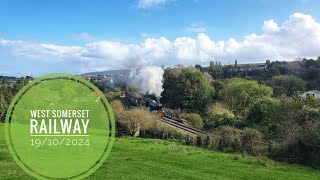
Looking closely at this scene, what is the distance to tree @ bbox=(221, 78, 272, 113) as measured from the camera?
4209 cm

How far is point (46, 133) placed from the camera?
70.2 feet

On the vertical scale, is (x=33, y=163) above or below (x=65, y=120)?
below

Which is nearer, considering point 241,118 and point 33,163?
point 33,163

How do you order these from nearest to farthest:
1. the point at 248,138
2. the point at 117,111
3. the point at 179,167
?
the point at 179,167, the point at 248,138, the point at 117,111

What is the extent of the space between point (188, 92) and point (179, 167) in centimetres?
2987

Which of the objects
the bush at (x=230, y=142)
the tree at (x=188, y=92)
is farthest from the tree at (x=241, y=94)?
the bush at (x=230, y=142)

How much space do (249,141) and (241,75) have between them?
230 ft

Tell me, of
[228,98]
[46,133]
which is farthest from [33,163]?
[228,98]

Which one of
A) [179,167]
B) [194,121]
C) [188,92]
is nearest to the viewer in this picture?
[179,167]

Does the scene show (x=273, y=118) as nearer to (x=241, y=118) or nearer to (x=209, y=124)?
(x=241, y=118)

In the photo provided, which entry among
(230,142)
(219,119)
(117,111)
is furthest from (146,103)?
(230,142)

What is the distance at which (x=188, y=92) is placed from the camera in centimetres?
4434

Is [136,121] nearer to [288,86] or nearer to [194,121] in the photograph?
[194,121]

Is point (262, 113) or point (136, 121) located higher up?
point (262, 113)
